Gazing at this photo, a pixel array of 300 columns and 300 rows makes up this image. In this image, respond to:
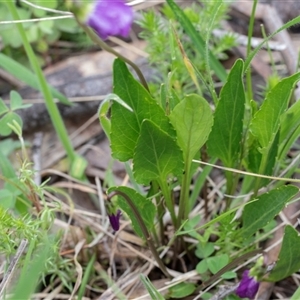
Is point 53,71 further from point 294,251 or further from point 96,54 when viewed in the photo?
point 294,251

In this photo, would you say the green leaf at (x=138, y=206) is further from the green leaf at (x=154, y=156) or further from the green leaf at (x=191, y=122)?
the green leaf at (x=191, y=122)

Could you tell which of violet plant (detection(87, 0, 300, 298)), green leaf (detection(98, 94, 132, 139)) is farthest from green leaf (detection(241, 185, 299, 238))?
green leaf (detection(98, 94, 132, 139))

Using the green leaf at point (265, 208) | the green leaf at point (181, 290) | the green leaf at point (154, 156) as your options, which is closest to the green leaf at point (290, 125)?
the green leaf at point (265, 208)

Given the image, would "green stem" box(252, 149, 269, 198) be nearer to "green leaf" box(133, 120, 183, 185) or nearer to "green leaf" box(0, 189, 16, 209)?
"green leaf" box(133, 120, 183, 185)

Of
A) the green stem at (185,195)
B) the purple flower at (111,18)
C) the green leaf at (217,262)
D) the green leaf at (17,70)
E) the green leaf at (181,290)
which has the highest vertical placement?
the purple flower at (111,18)

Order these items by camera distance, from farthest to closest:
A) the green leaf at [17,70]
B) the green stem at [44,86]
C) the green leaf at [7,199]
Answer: the green leaf at [17,70] < the green stem at [44,86] < the green leaf at [7,199]

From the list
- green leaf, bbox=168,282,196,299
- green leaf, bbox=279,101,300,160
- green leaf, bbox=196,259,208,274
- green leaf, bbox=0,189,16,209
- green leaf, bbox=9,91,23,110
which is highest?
green leaf, bbox=279,101,300,160
